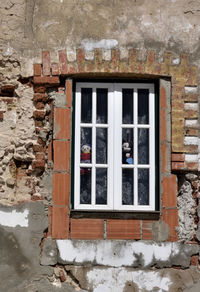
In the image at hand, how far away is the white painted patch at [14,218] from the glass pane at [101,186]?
2.76ft

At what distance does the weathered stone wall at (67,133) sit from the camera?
7.78 metres

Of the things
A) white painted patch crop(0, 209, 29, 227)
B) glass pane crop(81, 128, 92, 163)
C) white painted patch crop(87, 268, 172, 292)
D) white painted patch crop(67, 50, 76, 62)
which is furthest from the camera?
white painted patch crop(67, 50, 76, 62)

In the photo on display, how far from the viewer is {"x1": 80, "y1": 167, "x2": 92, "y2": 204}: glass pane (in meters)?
8.00

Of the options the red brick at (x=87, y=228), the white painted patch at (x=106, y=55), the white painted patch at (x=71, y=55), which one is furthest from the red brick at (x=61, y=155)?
the white painted patch at (x=106, y=55)

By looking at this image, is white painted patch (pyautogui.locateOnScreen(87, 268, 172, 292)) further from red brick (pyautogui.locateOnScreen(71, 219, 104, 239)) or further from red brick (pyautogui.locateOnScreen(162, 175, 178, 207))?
red brick (pyautogui.locateOnScreen(162, 175, 178, 207))

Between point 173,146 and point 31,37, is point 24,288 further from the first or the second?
point 31,37

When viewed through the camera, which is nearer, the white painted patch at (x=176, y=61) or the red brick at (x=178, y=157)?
the red brick at (x=178, y=157)

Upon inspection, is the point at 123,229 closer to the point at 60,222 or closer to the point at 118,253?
the point at 118,253

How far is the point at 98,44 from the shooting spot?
820cm

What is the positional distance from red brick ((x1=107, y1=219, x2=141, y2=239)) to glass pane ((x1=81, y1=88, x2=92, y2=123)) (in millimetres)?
1223

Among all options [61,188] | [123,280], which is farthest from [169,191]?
[61,188]

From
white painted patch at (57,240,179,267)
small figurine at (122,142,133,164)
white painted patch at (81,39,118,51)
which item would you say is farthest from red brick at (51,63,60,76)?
white painted patch at (57,240,179,267)

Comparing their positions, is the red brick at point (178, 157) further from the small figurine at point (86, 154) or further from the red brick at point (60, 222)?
the red brick at point (60, 222)

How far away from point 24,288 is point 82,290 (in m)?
0.65
